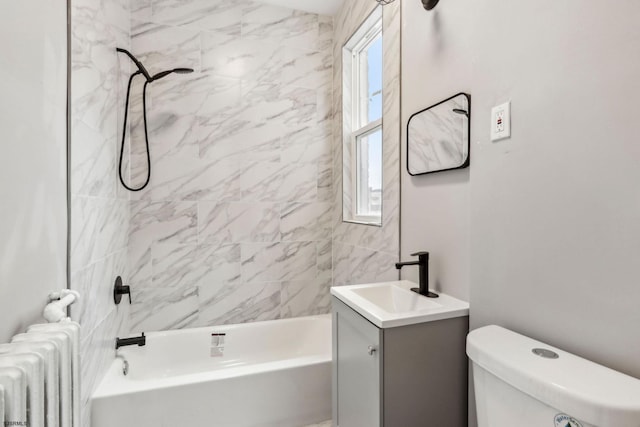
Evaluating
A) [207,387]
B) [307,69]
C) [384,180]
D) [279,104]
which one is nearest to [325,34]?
[307,69]

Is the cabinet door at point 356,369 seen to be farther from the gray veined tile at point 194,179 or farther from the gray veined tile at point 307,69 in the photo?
the gray veined tile at point 307,69

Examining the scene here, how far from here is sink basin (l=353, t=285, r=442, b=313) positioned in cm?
137

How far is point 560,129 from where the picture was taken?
845 millimetres

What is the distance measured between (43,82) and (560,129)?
1542 mm

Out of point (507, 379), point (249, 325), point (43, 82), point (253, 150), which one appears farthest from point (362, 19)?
point (249, 325)

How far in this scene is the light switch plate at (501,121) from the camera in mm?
994

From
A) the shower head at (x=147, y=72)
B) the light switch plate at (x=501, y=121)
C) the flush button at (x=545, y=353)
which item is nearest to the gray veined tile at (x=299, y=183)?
the shower head at (x=147, y=72)

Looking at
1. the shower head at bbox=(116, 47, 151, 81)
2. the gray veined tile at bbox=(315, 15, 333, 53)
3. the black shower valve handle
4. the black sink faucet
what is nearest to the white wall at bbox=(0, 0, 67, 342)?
the black shower valve handle

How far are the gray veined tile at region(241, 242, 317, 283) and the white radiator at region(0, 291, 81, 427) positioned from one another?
4.79 feet

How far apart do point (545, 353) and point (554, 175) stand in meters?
0.48

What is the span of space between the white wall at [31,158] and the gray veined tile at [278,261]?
1.32 meters

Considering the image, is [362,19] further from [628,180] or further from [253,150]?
[628,180]

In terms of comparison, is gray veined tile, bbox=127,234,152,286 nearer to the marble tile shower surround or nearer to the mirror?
the marble tile shower surround

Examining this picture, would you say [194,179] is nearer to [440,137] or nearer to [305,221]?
[305,221]
